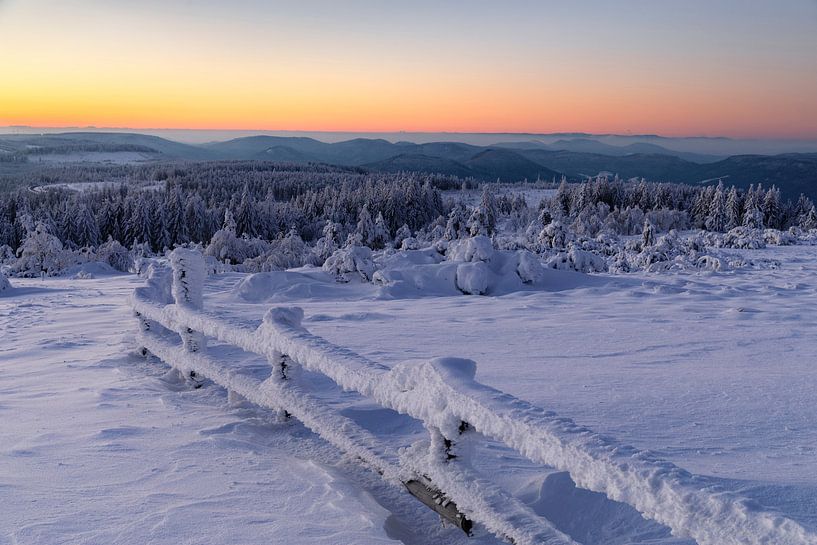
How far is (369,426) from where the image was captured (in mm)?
5215

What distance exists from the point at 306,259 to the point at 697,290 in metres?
32.6

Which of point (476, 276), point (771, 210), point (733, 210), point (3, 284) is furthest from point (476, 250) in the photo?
point (771, 210)

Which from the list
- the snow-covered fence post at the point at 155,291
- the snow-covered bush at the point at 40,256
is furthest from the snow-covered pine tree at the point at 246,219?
the snow-covered fence post at the point at 155,291

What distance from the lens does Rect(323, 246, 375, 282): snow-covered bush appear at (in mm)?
16500

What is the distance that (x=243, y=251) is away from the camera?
5450cm

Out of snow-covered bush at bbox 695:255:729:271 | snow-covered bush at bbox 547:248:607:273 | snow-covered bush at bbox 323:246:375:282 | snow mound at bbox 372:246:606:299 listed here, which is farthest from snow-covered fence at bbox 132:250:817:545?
snow-covered bush at bbox 695:255:729:271

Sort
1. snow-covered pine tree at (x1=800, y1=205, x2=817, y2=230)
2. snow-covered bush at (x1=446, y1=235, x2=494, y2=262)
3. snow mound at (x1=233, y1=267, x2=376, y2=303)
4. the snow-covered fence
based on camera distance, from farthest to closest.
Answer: snow-covered pine tree at (x1=800, y1=205, x2=817, y2=230) → snow-covered bush at (x1=446, y1=235, x2=494, y2=262) → snow mound at (x1=233, y1=267, x2=376, y2=303) → the snow-covered fence

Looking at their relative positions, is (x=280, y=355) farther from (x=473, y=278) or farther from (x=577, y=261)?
(x=577, y=261)

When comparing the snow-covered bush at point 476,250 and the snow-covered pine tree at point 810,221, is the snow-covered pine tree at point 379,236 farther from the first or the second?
the snow-covered bush at point 476,250

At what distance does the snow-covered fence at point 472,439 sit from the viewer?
Answer: 2.17 metres

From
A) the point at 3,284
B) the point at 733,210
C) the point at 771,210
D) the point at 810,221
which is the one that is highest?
the point at 771,210

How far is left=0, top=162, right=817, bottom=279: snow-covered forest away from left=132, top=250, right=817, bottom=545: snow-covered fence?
1162 centimetres

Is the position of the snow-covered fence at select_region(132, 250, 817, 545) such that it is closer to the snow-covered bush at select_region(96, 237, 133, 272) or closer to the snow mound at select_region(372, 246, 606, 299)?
the snow mound at select_region(372, 246, 606, 299)

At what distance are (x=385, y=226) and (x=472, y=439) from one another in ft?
249
